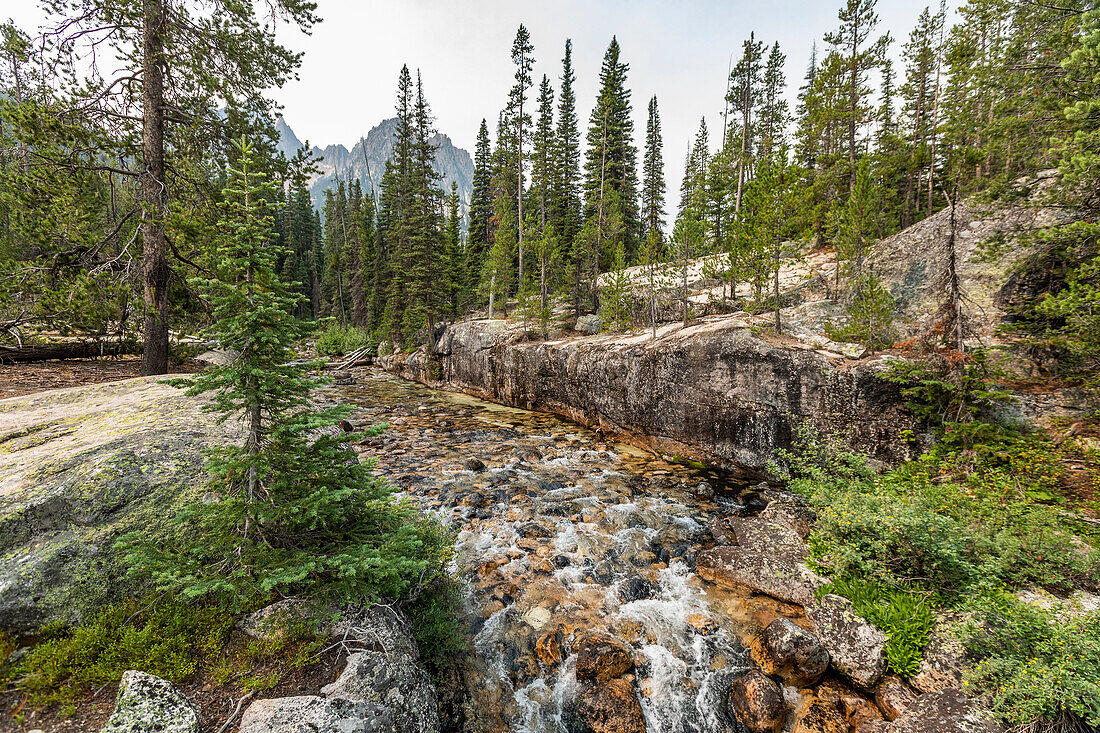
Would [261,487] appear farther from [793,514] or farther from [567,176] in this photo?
[567,176]

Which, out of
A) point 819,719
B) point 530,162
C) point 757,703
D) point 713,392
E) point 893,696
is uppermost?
point 530,162

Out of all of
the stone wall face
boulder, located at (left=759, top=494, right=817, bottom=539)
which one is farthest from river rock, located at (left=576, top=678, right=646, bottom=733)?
the stone wall face

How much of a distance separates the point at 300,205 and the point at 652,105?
5453cm

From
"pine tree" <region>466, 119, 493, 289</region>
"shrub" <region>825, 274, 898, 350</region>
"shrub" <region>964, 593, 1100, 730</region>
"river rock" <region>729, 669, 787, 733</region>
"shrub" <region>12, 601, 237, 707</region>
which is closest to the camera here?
"shrub" <region>12, 601, 237, 707</region>

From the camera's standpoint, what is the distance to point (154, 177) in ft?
27.6

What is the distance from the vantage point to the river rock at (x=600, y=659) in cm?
559

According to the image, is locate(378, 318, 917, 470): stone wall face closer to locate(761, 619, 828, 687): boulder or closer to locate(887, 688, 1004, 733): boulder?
locate(761, 619, 828, 687): boulder

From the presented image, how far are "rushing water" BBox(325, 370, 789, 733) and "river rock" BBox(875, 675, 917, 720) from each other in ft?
5.49

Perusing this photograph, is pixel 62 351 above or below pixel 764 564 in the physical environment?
above

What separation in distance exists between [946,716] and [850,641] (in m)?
1.11

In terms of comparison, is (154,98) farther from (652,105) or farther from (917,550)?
(652,105)

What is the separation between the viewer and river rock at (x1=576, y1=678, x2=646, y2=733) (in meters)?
4.94

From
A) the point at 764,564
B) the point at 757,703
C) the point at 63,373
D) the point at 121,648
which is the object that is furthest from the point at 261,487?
the point at 63,373

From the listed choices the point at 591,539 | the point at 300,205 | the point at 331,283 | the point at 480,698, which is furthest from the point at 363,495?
the point at 300,205
